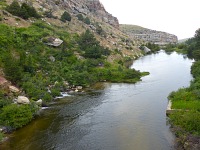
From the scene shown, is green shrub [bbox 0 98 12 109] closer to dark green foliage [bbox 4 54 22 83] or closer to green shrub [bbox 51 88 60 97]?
dark green foliage [bbox 4 54 22 83]

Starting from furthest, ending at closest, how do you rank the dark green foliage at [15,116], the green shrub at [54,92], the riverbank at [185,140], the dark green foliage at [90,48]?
the dark green foliage at [90,48]
the green shrub at [54,92]
the dark green foliage at [15,116]
the riverbank at [185,140]

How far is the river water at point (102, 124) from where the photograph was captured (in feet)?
92.5

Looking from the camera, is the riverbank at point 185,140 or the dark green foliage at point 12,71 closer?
the riverbank at point 185,140

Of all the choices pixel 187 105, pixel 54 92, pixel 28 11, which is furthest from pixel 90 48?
pixel 187 105

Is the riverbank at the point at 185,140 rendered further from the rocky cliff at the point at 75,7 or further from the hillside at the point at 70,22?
the rocky cliff at the point at 75,7

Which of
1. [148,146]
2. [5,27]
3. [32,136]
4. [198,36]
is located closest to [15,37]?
[5,27]

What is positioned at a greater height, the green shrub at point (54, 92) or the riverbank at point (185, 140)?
the green shrub at point (54, 92)

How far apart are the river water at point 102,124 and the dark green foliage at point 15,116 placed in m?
0.87

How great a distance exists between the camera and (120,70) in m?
65.3

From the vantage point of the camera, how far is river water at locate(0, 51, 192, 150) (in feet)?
92.5

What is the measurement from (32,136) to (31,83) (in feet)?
50.1

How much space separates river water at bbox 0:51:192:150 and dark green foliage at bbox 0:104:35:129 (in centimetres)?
87

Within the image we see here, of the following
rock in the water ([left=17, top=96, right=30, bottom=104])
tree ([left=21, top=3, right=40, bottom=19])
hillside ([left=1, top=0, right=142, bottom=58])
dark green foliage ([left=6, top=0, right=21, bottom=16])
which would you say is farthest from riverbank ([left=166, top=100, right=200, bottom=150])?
tree ([left=21, top=3, right=40, bottom=19])

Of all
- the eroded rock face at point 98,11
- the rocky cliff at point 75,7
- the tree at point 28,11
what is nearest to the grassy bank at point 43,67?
the tree at point 28,11
